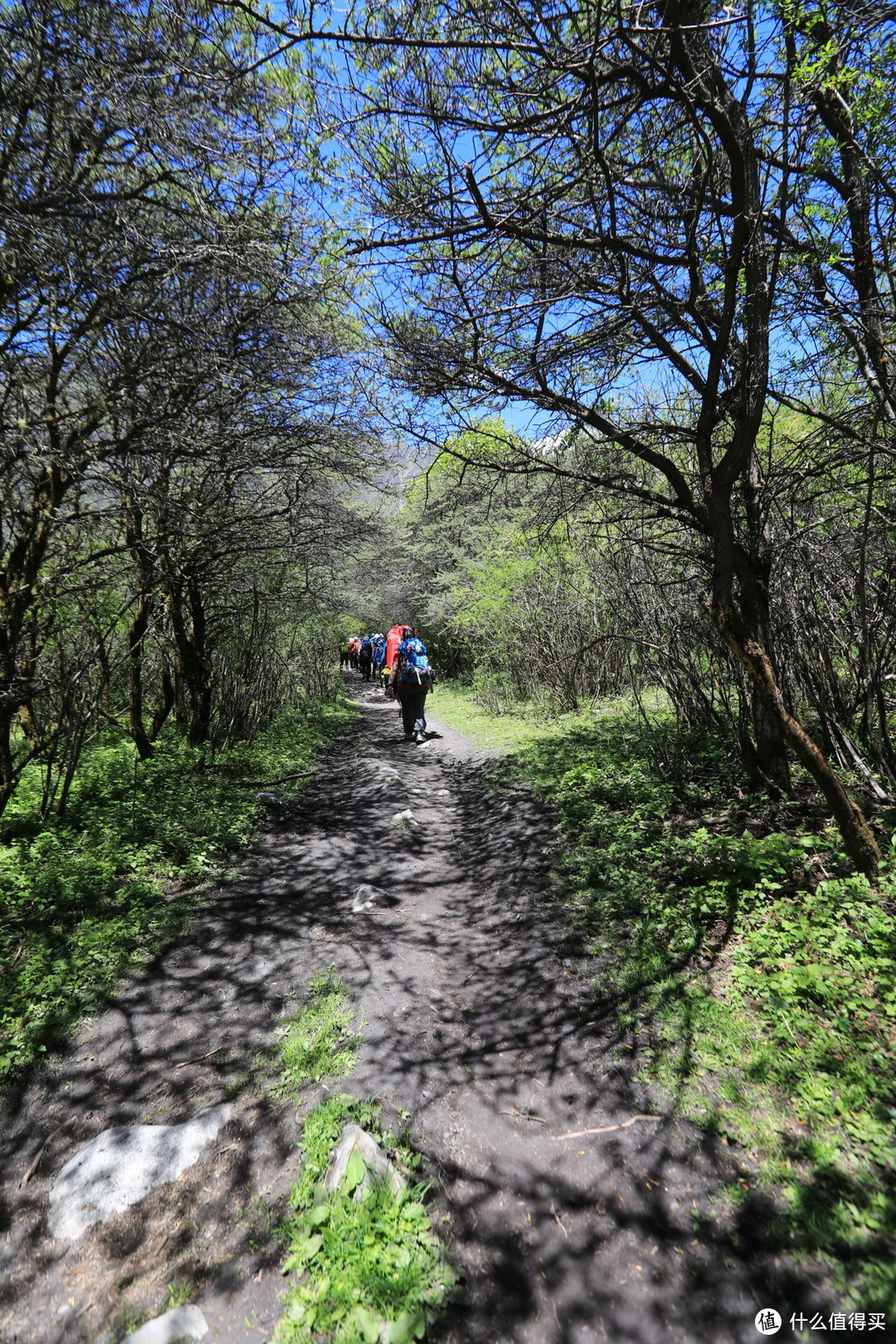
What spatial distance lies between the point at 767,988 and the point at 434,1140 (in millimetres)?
1757

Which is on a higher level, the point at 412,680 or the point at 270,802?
the point at 412,680

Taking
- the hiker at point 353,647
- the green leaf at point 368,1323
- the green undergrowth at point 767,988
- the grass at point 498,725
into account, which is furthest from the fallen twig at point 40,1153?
the hiker at point 353,647

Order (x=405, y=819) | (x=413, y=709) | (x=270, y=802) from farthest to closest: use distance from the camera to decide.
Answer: (x=413, y=709), (x=270, y=802), (x=405, y=819)

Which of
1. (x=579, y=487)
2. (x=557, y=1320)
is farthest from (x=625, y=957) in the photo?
(x=579, y=487)

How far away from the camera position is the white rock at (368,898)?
4.34m

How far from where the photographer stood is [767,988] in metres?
2.76

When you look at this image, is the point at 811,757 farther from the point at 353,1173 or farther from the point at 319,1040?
the point at 319,1040

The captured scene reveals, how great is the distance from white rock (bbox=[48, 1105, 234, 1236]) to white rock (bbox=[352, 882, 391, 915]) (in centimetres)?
191

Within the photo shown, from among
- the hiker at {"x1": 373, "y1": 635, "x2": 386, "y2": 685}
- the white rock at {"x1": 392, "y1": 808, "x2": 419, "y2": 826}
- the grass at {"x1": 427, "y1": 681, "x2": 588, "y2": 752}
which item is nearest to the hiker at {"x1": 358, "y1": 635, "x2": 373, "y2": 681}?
the hiker at {"x1": 373, "y1": 635, "x2": 386, "y2": 685}

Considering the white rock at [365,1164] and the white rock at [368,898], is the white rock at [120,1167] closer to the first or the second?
the white rock at [365,1164]

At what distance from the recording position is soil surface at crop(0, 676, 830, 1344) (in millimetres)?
1738

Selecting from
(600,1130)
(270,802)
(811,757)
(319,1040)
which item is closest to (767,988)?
(600,1130)

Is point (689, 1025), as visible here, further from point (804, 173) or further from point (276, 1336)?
point (804, 173)

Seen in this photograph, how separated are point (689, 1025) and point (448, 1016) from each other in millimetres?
1276
